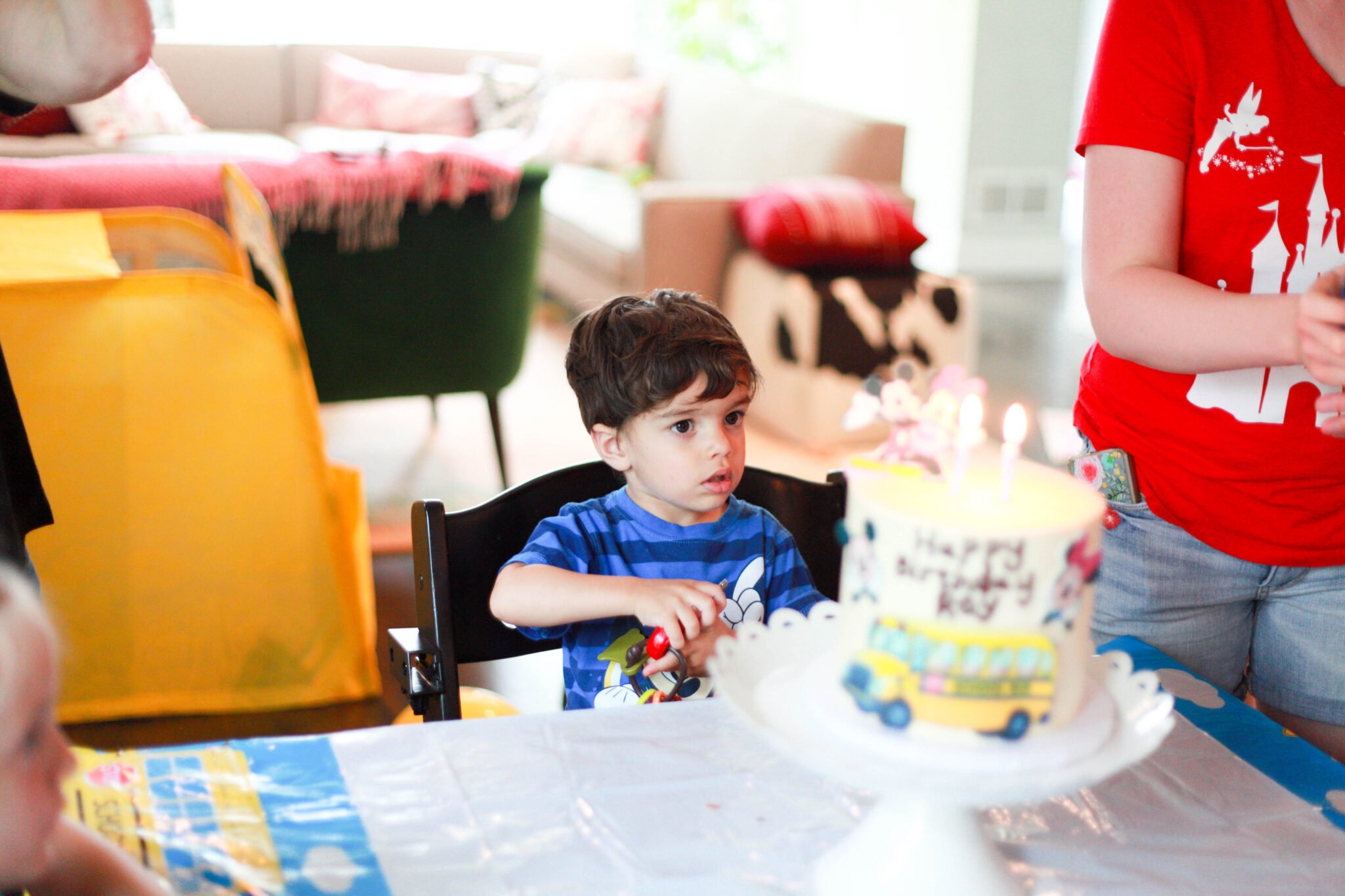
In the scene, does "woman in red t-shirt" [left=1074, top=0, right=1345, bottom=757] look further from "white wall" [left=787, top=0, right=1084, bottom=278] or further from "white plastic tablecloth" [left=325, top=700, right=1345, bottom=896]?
"white wall" [left=787, top=0, right=1084, bottom=278]

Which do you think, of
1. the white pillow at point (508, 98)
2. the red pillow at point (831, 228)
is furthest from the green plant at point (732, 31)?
the red pillow at point (831, 228)

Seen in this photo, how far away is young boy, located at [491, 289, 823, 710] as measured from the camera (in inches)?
43.9

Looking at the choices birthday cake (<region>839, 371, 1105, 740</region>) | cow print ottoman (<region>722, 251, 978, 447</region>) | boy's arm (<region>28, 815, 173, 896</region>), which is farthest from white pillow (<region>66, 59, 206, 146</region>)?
birthday cake (<region>839, 371, 1105, 740</region>)

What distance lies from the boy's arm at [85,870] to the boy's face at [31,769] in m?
0.08

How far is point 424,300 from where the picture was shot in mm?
2850

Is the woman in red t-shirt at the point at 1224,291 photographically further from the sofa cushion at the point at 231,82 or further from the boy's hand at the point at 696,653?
the sofa cushion at the point at 231,82

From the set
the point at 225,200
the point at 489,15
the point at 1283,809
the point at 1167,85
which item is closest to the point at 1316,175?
the point at 1167,85

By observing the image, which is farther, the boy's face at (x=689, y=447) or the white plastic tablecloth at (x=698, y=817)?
the boy's face at (x=689, y=447)

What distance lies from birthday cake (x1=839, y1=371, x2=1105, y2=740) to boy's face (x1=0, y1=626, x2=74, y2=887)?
36 centimetres

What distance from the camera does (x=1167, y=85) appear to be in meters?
1.01

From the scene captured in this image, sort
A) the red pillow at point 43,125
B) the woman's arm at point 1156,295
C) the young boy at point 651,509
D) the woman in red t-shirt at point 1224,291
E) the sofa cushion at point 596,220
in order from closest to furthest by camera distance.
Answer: the woman's arm at point 1156,295, the woman in red t-shirt at point 1224,291, the young boy at point 651,509, the sofa cushion at point 596,220, the red pillow at point 43,125

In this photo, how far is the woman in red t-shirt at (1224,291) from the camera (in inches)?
39.5

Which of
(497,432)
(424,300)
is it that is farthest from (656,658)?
(497,432)

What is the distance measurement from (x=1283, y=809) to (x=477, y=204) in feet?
7.34
